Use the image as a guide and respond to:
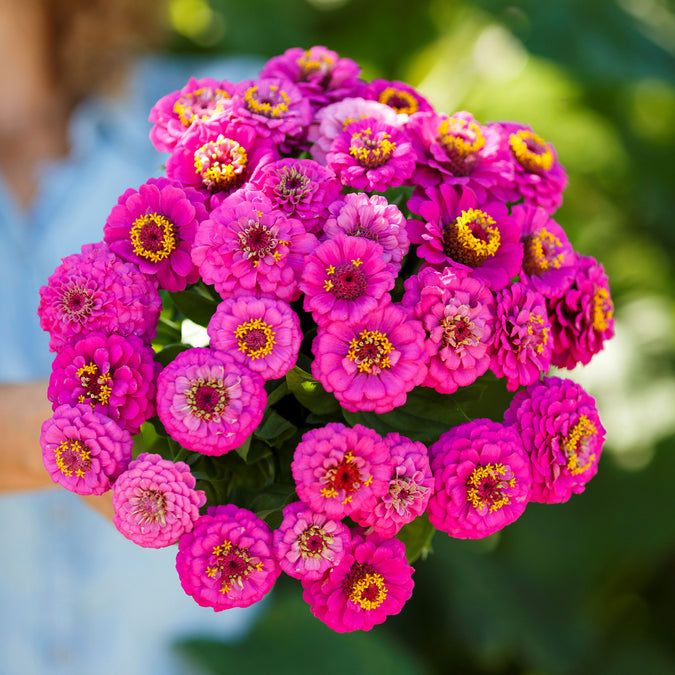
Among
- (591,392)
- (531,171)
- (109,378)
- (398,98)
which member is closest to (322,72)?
(398,98)

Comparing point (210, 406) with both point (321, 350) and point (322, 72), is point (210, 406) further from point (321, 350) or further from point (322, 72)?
point (322, 72)

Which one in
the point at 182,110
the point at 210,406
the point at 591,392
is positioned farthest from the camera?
the point at 591,392

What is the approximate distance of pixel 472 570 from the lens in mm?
1319

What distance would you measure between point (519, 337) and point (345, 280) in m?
0.10

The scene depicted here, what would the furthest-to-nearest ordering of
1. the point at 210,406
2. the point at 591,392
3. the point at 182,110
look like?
the point at 591,392, the point at 182,110, the point at 210,406

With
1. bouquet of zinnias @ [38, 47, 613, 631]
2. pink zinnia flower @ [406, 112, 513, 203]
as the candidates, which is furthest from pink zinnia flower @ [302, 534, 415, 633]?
pink zinnia flower @ [406, 112, 513, 203]

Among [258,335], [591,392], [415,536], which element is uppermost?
[258,335]

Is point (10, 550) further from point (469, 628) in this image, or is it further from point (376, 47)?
point (376, 47)

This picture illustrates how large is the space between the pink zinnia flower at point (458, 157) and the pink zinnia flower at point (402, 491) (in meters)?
0.16

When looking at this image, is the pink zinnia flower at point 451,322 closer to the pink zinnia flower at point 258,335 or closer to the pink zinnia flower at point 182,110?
the pink zinnia flower at point 258,335

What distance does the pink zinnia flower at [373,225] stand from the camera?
40 cm

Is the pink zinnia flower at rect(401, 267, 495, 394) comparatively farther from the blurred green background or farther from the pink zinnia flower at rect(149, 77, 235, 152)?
the blurred green background

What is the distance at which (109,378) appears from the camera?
0.39 m

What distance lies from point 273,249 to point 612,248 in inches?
47.1
